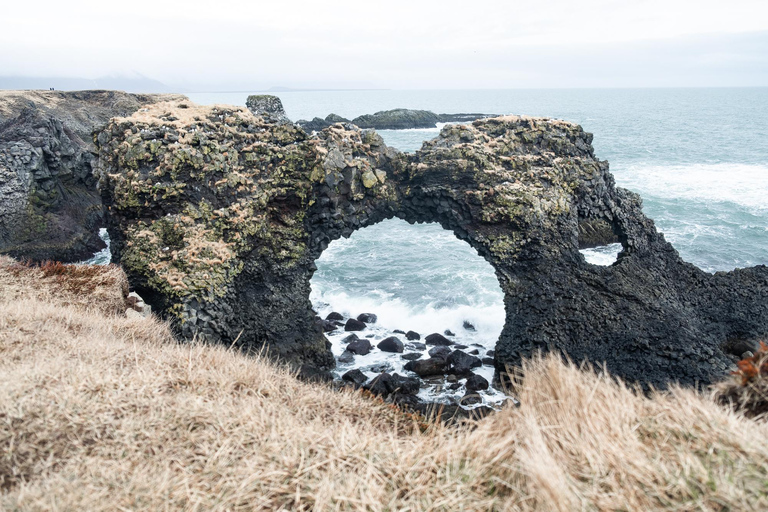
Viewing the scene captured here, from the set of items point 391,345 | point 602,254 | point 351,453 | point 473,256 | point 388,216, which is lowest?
point 391,345

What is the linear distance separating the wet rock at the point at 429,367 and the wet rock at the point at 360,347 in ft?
9.44

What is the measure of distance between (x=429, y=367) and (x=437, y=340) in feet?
11.8

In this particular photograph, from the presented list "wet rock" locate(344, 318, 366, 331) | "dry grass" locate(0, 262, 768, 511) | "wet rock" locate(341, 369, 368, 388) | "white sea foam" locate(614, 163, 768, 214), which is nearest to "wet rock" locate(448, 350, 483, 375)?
"wet rock" locate(341, 369, 368, 388)

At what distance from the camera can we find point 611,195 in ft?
83.0

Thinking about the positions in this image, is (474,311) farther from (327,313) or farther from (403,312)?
(327,313)

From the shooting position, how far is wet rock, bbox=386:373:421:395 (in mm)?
20203

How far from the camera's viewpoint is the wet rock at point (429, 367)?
22.3 metres

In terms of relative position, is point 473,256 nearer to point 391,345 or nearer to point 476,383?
point 391,345

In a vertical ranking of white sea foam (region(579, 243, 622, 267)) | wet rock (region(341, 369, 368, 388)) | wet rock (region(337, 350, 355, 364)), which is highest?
white sea foam (region(579, 243, 622, 267))

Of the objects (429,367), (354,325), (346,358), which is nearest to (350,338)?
(354,325)

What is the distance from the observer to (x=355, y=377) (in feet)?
71.2

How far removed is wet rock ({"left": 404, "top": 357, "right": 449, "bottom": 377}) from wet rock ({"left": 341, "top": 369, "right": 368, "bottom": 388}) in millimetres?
2339

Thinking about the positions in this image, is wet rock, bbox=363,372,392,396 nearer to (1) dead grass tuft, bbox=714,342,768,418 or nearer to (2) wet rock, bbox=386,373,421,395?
(2) wet rock, bbox=386,373,421,395

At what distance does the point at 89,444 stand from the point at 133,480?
43.8 inches
